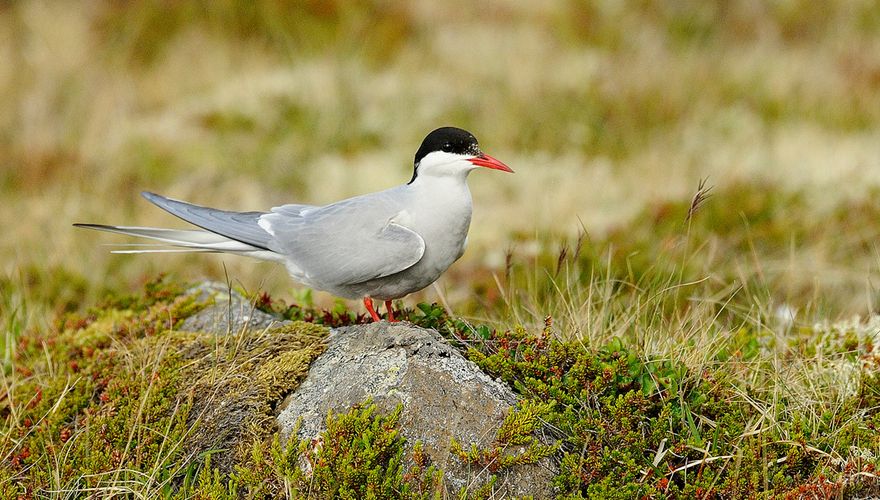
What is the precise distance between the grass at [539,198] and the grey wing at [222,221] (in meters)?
0.47

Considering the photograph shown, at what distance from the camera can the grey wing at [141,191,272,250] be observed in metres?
3.69

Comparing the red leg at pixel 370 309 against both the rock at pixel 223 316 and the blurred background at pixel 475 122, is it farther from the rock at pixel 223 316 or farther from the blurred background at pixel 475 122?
the blurred background at pixel 475 122

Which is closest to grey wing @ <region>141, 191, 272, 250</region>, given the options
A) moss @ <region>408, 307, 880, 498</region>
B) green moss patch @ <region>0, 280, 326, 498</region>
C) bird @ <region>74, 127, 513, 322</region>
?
bird @ <region>74, 127, 513, 322</region>

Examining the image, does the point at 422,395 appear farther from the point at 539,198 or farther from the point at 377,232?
the point at 539,198

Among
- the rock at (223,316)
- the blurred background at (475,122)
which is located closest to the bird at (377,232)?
the rock at (223,316)

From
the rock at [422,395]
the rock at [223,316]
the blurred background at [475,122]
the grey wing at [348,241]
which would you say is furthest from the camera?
the blurred background at [475,122]

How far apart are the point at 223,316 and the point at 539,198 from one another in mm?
3975

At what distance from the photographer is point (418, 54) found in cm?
1055

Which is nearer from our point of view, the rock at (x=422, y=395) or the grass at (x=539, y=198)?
the rock at (x=422, y=395)

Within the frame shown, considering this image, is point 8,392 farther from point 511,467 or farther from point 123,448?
point 511,467

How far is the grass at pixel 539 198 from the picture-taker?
319cm

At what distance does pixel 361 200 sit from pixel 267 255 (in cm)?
45

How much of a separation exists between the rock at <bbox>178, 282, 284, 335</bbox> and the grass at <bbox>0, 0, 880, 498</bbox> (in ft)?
0.55

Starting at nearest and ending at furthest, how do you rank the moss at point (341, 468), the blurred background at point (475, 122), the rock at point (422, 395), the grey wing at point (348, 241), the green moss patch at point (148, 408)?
1. the moss at point (341, 468)
2. the rock at point (422, 395)
3. the green moss patch at point (148, 408)
4. the grey wing at point (348, 241)
5. the blurred background at point (475, 122)
